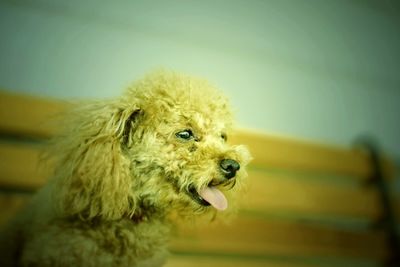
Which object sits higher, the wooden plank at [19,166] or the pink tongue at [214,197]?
the wooden plank at [19,166]

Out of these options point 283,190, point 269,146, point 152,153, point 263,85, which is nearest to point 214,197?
point 152,153

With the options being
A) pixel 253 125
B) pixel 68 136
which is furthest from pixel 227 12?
pixel 68 136

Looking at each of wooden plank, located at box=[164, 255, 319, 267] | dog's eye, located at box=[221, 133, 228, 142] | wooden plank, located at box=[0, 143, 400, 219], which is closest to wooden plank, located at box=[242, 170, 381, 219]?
wooden plank, located at box=[0, 143, 400, 219]

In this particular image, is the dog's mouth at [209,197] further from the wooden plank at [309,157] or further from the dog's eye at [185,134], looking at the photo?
the wooden plank at [309,157]

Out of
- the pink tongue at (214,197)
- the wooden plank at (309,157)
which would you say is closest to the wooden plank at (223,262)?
the wooden plank at (309,157)

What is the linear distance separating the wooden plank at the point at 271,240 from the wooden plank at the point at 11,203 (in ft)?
1.18

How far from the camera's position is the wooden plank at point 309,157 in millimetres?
946

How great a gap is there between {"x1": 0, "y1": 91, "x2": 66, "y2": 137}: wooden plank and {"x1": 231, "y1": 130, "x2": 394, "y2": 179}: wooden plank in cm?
39

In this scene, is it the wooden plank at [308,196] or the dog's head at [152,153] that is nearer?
the dog's head at [152,153]

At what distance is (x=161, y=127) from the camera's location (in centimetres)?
55

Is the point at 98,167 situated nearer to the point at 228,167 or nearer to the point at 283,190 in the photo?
the point at 228,167

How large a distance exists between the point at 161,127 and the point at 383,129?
721mm

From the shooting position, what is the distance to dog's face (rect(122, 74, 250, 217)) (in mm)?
511

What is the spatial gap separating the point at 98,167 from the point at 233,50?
1.09 feet
